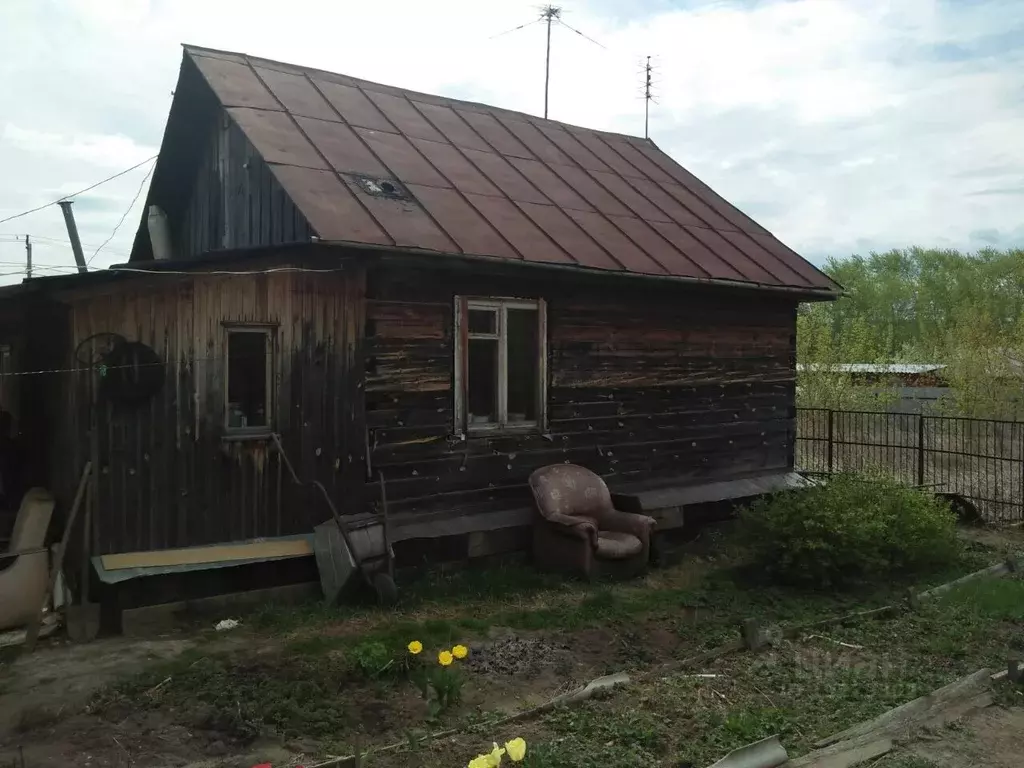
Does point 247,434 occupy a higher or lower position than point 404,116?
lower

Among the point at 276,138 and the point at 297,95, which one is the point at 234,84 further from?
the point at 276,138

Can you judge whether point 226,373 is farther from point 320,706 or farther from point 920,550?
point 920,550

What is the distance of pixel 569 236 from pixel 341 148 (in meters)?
2.57

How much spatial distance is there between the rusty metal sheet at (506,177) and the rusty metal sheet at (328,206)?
2.37 m

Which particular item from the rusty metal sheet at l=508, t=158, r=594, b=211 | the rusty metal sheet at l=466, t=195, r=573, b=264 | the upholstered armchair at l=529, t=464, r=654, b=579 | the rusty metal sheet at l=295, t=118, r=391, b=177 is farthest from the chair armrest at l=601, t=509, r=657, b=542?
the rusty metal sheet at l=295, t=118, r=391, b=177

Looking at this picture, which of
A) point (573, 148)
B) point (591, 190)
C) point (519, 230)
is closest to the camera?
point (519, 230)

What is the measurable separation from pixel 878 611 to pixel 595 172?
700 centimetres

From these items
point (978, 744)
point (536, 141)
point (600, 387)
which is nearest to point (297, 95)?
point (536, 141)

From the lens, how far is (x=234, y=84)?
9062 mm

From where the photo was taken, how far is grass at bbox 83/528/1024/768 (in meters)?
4.66

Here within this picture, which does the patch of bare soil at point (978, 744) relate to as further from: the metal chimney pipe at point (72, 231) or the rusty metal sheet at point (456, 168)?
the metal chimney pipe at point (72, 231)

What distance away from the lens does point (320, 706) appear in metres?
5.00

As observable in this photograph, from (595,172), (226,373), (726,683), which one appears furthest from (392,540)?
(595,172)

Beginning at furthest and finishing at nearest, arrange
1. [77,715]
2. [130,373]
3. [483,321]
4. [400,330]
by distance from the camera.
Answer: [483,321]
[400,330]
[130,373]
[77,715]
